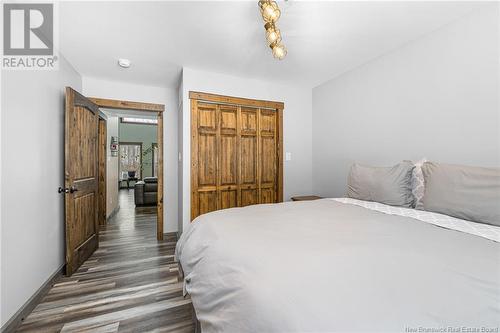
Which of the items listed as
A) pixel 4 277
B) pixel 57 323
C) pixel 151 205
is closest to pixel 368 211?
pixel 57 323

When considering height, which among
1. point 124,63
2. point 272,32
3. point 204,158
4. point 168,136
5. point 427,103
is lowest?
point 204,158

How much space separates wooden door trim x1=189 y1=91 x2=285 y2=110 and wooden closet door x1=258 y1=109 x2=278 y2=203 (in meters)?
0.10

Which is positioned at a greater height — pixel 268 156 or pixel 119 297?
pixel 268 156

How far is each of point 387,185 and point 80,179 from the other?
128 inches

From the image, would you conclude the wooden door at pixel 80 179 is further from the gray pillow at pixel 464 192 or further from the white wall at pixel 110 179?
the gray pillow at pixel 464 192

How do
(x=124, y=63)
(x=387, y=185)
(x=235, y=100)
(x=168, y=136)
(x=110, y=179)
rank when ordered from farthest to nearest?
(x=110, y=179) < (x=168, y=136) < (x=235, y=100) < (x=124, y=63) < (x=387, y=185)

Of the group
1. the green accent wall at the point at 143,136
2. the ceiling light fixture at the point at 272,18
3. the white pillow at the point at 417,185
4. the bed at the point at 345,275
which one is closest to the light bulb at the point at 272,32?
the ceiling light fixture at the point at 272,18

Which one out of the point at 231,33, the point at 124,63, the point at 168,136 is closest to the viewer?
the point at 231,33

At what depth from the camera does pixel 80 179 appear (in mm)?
2650

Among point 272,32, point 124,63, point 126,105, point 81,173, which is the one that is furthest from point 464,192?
point 126,105

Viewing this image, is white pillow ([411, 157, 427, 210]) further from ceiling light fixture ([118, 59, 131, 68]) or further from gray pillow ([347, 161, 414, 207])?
ceiling light fixture ([118, 59, 131, 68])

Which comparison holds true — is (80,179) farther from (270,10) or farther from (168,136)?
(270,10)

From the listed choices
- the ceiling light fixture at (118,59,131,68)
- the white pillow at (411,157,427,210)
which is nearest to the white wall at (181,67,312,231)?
the ceiling light fixture at (118,59,131,68)

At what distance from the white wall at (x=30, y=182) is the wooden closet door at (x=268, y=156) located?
245 cm
